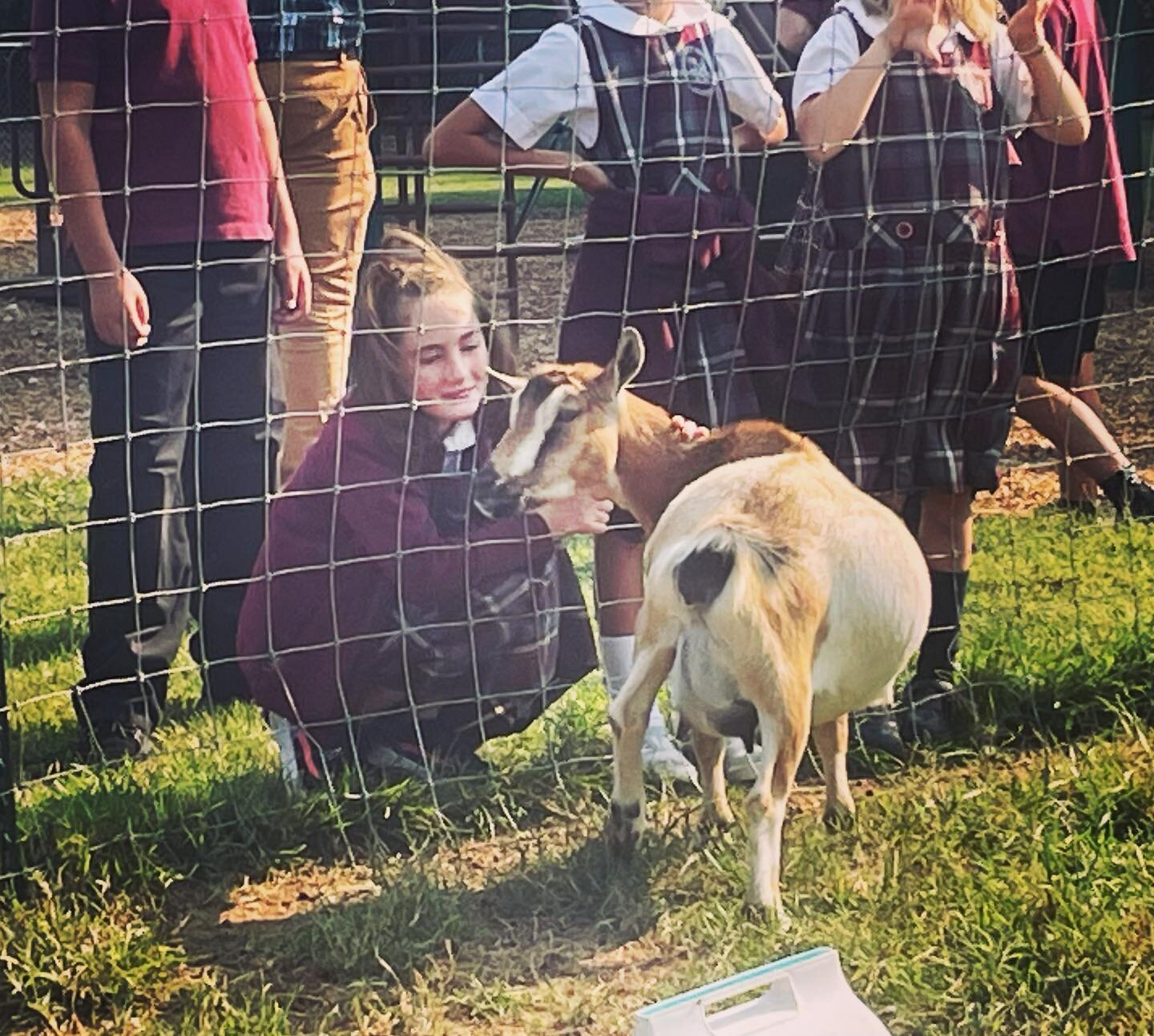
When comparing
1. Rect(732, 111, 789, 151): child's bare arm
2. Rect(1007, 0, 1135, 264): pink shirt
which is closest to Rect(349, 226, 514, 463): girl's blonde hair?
Rect(732, 111, 789, 151): child's bare arm

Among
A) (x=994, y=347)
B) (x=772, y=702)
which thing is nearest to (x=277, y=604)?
(x=772, y=702)

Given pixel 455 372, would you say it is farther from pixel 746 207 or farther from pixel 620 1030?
pixel 620 1030

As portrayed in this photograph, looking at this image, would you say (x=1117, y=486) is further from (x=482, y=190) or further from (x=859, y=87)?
(x=482, y=190)

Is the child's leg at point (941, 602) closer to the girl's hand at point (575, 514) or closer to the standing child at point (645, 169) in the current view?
the standing child at point (645, 169)

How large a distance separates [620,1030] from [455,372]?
120cm

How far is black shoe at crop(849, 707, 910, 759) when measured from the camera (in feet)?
13.8

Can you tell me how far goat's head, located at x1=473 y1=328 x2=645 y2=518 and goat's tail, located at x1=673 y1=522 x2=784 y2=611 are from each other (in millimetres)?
238

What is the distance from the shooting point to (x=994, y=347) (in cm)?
410

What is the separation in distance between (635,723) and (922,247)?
106 cm

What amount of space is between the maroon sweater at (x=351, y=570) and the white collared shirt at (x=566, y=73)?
1.68 ft

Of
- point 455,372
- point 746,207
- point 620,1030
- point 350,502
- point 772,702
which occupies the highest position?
point 746,207

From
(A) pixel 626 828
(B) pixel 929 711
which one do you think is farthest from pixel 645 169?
(B) pixel 929 711

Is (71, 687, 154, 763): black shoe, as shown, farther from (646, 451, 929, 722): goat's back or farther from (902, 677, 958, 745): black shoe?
(902, 677, 958, 745): black shoe

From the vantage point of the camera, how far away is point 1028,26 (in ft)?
12.8
